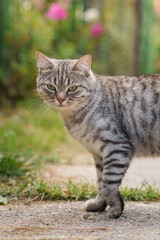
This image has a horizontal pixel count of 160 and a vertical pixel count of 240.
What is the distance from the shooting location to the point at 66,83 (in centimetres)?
376

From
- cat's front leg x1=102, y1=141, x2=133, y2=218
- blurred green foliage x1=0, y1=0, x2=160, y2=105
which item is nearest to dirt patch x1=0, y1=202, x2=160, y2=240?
cat's front leg x1=102, y1=141, x2=133, y2=218

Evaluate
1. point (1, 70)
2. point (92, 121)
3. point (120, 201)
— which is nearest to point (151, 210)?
point (120, 201)

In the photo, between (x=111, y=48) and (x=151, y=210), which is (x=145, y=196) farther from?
(x=111, y=48)

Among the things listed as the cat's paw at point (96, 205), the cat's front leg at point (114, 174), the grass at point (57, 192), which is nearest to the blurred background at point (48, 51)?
the grass at point (57, 192)

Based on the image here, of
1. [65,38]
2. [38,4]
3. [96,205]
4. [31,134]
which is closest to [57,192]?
[96,205]

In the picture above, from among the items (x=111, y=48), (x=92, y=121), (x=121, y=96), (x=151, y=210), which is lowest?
(x=151, y=210)

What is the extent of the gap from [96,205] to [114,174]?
0.40m

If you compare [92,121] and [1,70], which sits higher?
[1,70]

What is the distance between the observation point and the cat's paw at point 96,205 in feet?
12.0

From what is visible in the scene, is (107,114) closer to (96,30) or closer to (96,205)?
(96,205)

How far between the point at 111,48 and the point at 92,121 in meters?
7.86

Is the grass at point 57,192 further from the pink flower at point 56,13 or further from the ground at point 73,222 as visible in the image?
the pink flower at point 56,13

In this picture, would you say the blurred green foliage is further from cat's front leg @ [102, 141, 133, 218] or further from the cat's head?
cat's front leg @ [102, 141, 133, 218]

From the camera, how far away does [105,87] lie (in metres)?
3.90
